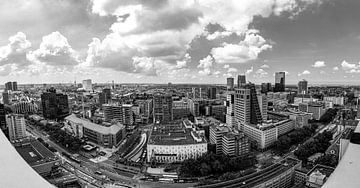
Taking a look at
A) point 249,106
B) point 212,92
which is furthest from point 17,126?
point 212,92

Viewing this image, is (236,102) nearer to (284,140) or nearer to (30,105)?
(284,140)

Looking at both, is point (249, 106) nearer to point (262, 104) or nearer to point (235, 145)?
point (262, 104)

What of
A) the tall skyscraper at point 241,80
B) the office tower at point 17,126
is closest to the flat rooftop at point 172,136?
the tall skyscraper at point 241,80

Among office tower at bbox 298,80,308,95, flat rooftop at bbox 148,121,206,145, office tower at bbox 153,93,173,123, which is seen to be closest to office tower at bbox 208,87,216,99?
office tower at bbox 298,80,308,95

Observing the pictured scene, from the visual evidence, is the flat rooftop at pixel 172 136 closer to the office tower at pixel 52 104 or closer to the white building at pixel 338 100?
the office tower at pixel 52 104

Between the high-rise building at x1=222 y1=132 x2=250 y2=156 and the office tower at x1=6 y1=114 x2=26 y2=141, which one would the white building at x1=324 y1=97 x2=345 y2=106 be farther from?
the office tower at x1=6 y1=114 x2=26 y2=141

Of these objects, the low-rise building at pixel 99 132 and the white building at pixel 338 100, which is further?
the white building at pixel 338 100
